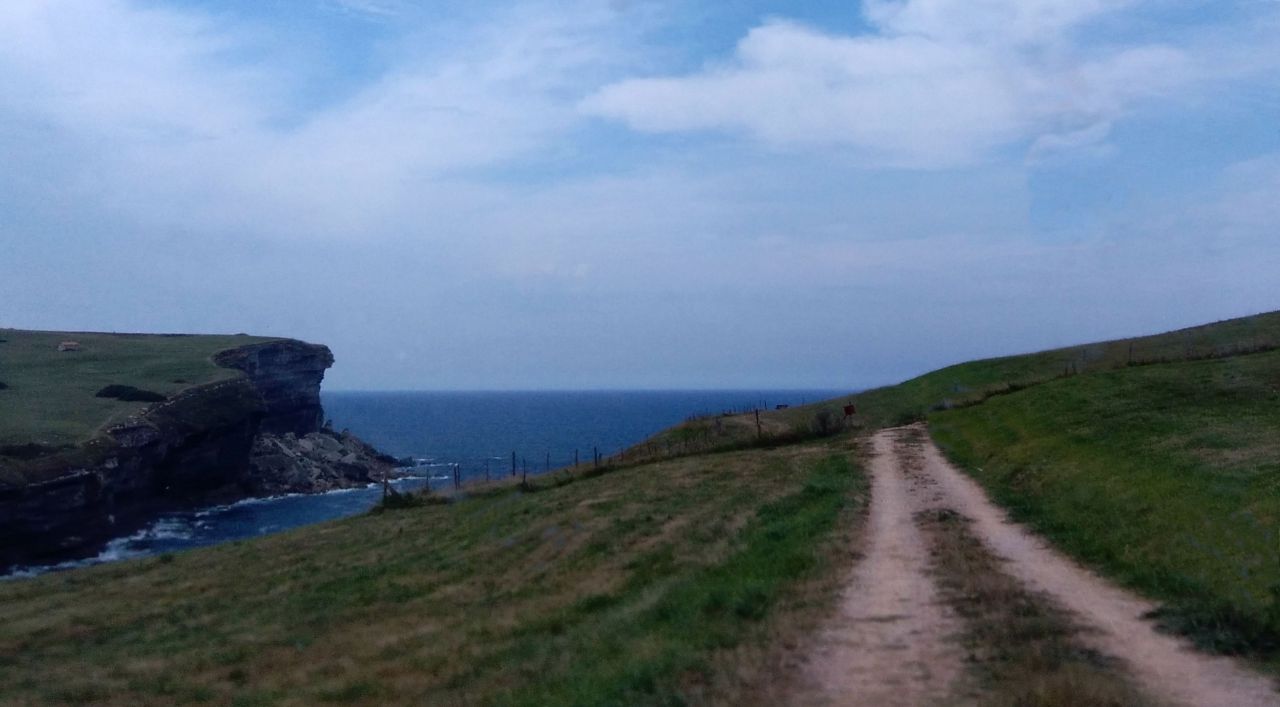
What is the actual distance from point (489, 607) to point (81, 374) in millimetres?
94137

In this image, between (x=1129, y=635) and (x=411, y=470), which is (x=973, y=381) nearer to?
(x=1129, y=635)

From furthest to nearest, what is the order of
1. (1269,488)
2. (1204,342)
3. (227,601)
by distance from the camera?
(1204,342)
(227,601)
(1269,488)

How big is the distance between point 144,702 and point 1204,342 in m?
56.6

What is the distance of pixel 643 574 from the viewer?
18.3 metres

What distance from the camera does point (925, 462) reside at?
33938mm

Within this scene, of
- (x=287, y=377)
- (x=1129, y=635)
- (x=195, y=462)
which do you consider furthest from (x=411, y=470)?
(x=1129, y=635)

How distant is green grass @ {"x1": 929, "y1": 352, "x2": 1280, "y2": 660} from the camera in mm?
13188

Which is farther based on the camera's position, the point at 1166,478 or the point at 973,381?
the point at 973,381

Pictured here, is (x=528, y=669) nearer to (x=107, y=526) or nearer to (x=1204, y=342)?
(x=1204, y=342)

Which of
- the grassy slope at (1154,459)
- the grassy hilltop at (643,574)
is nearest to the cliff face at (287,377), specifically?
the grassy slope at (1154,459)

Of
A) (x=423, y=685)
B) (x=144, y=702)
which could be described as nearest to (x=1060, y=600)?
(x=423, y=685)

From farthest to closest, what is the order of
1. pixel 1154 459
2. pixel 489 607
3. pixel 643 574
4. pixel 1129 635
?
1. pixel 1154 459
2. pixel 489 607
3. pixel 643 574
4. pixel 1129 635

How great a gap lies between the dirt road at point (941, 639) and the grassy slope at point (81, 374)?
69113 millimetres

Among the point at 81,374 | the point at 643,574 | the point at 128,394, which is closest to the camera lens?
the point at 643,574
